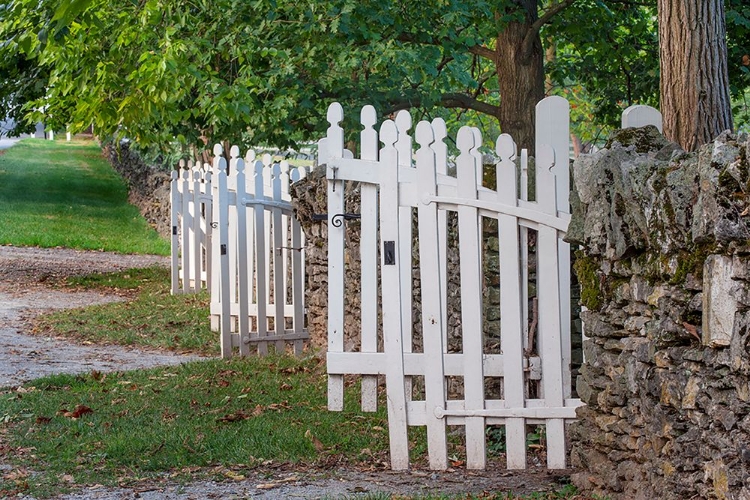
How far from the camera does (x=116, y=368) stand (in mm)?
9836

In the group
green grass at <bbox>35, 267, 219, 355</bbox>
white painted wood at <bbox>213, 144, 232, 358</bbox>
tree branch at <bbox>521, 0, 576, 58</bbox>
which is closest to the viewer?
white painted wood at <bbox>213, 144, 232, 358</bbox>

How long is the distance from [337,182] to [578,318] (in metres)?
1.55

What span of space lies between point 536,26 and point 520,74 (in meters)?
0.69

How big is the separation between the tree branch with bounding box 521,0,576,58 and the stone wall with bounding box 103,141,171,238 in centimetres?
828

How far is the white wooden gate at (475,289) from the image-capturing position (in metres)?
5.82

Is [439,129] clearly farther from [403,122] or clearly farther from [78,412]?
[78,412]

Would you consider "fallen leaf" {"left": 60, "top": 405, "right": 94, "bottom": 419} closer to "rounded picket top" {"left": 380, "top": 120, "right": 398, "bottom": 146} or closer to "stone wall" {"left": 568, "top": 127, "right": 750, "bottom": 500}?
"rounded picket top" {"left": 380, "top": 120, "right": 398, "bottom": 146}

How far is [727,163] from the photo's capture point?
148 inches

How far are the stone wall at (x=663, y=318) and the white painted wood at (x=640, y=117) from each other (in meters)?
0.27

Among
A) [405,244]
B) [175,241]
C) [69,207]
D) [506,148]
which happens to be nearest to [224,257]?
[405,244]

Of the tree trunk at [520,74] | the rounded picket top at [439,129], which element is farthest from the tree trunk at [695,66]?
the tree trunk at [520,74]

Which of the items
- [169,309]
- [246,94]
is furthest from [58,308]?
[246,94]

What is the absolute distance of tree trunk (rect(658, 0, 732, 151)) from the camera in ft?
26.0

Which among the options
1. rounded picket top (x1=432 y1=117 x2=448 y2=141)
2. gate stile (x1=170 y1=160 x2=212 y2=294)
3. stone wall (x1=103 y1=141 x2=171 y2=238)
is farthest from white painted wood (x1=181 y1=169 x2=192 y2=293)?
rounded picket top (x1=432 y1=117 x2=448 y2=141)
